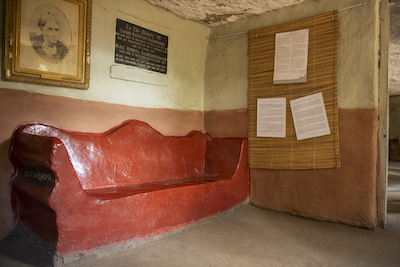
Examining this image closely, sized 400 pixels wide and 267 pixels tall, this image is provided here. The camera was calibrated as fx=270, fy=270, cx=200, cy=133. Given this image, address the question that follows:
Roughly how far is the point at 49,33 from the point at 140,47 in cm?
92

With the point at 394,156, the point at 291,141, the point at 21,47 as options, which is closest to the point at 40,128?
the point at 21,47

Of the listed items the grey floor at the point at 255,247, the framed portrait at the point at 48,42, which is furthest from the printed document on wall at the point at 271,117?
the framed portrait at the point at 48,42

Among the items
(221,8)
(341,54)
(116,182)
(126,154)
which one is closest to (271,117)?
(341,54)

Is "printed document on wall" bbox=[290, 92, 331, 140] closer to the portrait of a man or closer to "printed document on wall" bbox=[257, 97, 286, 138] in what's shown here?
"printed document on wall" bbox=[257, 97, 286, 138]

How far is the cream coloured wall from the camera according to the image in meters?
2.57

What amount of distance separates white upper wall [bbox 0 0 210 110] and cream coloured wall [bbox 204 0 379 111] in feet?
1.06

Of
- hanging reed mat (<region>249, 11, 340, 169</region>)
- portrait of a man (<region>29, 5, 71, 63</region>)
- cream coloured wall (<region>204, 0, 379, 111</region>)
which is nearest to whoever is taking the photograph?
portrait of a man (<region>29, 5, 71, 63</region>)

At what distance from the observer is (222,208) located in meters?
2.92

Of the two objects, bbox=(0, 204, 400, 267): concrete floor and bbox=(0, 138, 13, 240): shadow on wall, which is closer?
bbox=(0, 204, 400, 267): concrete floor

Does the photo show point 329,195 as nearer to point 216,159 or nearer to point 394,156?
point 216,159

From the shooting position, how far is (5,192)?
2.13 meters

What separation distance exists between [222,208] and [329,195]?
111 centimetres

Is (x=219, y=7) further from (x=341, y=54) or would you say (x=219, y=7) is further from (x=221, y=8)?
(x=341, y=54)

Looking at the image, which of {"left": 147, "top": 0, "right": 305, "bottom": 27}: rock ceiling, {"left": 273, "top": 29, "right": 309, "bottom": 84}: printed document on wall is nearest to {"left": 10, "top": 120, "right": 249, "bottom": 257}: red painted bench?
{"left": 273, "top": 29, "right": 309, "bottom": 84}: printed document on wall
